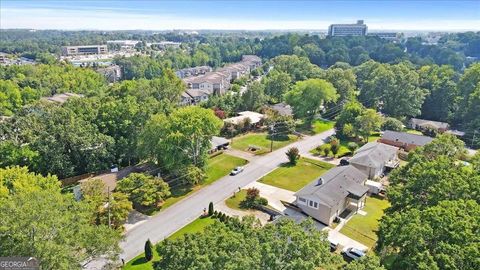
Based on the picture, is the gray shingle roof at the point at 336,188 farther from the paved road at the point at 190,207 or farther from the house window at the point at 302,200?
the paved road at the point at 190,207

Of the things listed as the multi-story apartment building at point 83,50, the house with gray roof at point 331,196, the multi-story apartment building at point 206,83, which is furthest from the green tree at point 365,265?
the multi-story apartment building at point 83,50

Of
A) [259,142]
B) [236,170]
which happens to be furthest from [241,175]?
[259,142]

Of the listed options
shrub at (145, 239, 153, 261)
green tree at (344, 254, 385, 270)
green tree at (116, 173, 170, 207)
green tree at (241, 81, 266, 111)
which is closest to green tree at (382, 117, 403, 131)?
green tree at (241, 81, 266, 111)

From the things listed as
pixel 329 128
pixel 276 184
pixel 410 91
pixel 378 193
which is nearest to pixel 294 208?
pixel 276 184

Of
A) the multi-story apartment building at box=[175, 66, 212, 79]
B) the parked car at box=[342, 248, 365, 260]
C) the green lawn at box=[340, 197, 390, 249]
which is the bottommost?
the green lawn at box=[340, 197, 390, 249]

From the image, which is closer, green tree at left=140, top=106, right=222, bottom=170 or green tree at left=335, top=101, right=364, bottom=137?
green tree at left=140, top=106, right=222, bottom=170

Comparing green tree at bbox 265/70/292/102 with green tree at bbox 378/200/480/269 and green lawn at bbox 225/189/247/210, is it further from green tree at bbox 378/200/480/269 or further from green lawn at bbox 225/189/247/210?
green tree at bbox 378/200/480/269

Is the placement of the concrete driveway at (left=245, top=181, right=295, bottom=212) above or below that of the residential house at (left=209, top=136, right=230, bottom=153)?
below
